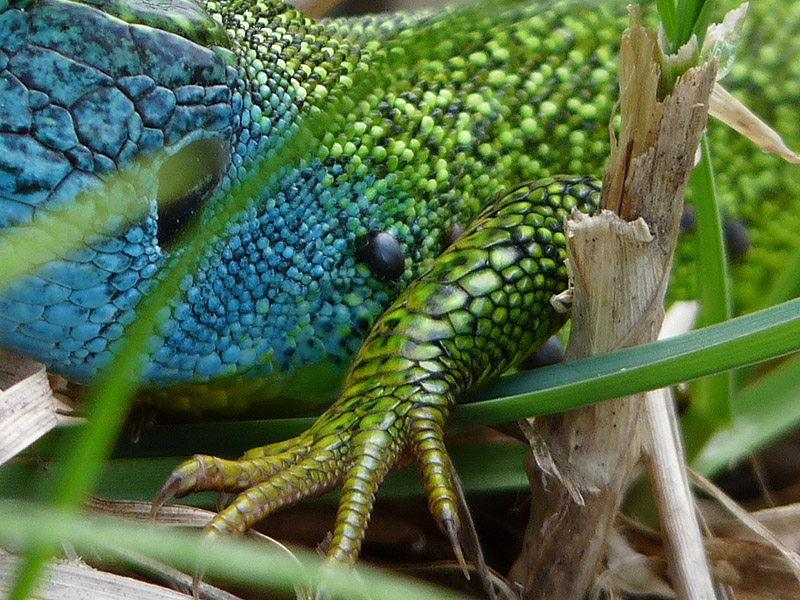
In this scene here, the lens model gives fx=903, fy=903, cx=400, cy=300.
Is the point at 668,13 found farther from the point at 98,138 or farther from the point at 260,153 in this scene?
the point at 98,138

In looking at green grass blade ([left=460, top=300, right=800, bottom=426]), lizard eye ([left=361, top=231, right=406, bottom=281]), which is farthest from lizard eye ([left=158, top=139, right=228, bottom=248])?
green grass blade ([left=460, top=300, right=800, bottom=426])

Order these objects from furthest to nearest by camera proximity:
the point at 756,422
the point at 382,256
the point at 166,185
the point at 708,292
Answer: the point at 756,422 → the point at 382,256 → the point at 708,292 → the point at 166,185

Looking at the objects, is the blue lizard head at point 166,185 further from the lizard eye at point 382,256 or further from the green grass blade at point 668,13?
the green grass blade at point 668,13

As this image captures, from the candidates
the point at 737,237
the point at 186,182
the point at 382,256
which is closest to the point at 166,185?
the point at 186,182

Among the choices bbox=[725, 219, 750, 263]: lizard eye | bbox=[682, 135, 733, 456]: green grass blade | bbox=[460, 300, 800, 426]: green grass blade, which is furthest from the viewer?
bbox=[725, 219, 750, 263]: lizard eye

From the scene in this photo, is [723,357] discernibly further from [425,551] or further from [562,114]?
[562,114]

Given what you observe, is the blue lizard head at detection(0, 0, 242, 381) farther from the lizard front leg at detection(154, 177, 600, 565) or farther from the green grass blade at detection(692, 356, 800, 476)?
the green grass blade at detection(692, 356, 800, 476)

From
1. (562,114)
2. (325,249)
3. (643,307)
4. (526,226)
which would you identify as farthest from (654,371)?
(562,114)

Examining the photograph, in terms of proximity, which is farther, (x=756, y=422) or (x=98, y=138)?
(x=756, y=422)
